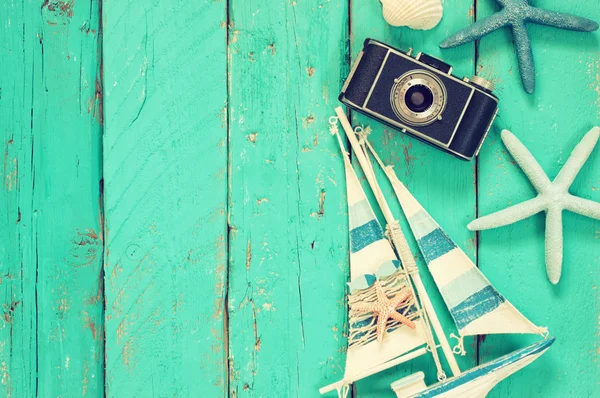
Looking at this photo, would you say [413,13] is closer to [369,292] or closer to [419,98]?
[419,98]

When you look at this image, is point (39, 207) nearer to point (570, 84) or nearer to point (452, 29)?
point (452, 29)

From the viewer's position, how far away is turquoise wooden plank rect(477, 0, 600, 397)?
3.16 ft

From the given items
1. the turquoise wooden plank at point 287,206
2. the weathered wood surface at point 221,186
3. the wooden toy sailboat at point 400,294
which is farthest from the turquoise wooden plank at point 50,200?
the wooden toy sailboat at point 400,294

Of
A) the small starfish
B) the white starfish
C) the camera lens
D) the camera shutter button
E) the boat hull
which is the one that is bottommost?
the boat hull

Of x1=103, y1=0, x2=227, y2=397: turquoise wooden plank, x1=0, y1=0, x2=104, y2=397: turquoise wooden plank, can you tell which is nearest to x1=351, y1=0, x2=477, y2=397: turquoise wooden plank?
x1=103, y1=0, x2=227, y2=397: turquoise wooden plank

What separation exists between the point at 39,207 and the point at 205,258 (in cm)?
23

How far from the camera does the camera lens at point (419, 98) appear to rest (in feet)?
2.97

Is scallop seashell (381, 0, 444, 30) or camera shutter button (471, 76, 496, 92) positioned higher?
scallop seashell (381, 0, 444, 30)

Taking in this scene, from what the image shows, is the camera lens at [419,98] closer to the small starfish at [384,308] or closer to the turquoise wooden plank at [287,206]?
the turquoise wooden plank at [287,206]

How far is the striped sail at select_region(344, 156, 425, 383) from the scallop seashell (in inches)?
7.6

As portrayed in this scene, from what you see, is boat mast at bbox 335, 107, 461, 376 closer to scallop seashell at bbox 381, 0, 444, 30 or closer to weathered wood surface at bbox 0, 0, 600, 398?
weathered wood surface at bbox 0, 0, 600, 398

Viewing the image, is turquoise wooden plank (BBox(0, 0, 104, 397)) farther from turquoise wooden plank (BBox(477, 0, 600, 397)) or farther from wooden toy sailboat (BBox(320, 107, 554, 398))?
turquoise wooden plank (BBox(477, 0, 600, 397))

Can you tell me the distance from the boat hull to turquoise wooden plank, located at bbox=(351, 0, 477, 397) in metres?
0.08

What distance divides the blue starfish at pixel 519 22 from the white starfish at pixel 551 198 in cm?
13
